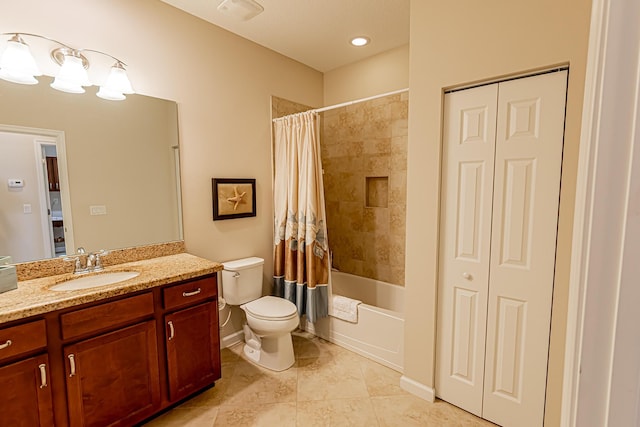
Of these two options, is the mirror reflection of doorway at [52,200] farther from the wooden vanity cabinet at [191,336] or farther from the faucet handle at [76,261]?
the wooden vanity cabinet at [191,336]

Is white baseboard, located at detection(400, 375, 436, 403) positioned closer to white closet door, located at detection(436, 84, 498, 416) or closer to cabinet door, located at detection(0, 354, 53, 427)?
white closet door, located at detection(436, 84, 498, 416)

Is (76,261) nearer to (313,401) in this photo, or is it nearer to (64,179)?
(64,179)

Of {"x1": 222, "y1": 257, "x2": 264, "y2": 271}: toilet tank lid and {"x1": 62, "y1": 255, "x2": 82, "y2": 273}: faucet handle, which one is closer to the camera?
{"x1": 62, "y1": 255, "x2": 82, "y2": 273}: faucet handle

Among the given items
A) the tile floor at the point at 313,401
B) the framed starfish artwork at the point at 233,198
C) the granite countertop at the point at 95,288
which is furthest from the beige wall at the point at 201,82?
the tile floor at the point at 313,401

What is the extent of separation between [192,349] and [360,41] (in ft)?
9.25

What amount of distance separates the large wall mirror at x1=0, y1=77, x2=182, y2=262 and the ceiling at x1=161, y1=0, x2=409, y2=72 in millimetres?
828

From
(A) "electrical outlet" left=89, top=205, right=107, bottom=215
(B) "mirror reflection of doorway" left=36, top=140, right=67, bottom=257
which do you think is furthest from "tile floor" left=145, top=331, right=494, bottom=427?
(A) "electrical outlet" left=89, top=205, right=107, bottom=215

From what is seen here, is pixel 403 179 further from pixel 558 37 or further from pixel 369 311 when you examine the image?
pixel 558 37

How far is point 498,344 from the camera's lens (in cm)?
174

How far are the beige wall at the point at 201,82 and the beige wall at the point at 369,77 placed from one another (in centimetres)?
40

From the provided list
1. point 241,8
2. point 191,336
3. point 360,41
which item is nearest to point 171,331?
point 191,336

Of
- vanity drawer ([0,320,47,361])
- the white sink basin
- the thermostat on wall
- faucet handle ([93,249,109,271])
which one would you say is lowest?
vanity drawer ([0,320,47,361])

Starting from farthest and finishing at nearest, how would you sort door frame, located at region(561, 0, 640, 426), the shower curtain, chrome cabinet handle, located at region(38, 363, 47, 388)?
1. the shower curtain
2. chrome cabinet handle, located at region(38, 363, 47, 388)
3. door frame, located at region(561, 0, 640, 426)

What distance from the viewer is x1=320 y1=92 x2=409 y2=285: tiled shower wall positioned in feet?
9.75
